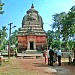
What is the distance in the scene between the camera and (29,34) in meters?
59.4

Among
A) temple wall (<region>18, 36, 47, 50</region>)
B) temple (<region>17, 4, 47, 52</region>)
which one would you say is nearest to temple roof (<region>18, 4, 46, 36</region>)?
temple (<region>17, 4, 47, 52</region>)

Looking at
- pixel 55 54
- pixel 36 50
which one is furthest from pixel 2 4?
pixel 36 50

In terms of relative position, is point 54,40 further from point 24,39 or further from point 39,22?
point 24,39

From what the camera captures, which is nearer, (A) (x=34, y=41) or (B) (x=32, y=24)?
(A) (x=34, y=41)

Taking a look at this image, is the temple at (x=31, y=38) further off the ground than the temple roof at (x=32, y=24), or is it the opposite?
the temple roof at (x=32, y=24)

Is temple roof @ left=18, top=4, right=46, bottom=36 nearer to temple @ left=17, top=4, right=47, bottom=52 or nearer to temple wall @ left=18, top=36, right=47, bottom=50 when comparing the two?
temple @ left=17, top=4, right=47, bottom=52

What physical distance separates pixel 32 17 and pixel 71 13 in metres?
39.6

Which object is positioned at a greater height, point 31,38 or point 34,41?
point 31,38

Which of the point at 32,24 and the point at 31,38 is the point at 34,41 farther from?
the point at 32,24

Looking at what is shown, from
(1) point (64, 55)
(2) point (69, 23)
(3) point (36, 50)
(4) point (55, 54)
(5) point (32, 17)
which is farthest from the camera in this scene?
(5) point (32, 17)

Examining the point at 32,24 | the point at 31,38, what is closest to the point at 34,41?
the point at 31,38

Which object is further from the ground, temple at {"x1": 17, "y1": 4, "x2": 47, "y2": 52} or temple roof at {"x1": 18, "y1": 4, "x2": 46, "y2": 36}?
temple roof at {"x1": 18, "y1": 4, "x2": 46, "y2": 36}

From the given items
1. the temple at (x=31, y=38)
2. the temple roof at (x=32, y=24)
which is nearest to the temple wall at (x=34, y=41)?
the temple at (x=31, y=38)

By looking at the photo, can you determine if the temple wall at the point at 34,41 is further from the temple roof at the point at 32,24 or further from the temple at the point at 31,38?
the temple roof at the point at 32,24
